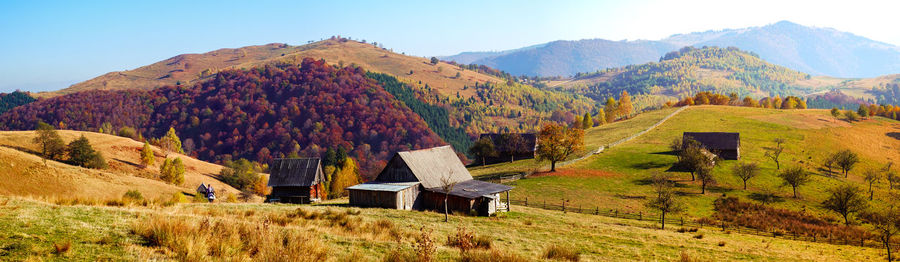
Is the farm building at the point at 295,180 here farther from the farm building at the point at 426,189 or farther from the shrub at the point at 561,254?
the shrub at the point at 561,254

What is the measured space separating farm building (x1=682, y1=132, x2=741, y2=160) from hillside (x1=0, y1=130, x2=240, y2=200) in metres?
76.6

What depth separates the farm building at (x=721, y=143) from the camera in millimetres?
74375

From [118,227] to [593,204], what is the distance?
4745 cm

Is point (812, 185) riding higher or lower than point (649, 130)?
lower

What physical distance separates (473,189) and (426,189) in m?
4.58

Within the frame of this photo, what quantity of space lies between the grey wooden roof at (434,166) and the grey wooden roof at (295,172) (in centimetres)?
1397

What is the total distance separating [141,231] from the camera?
1210 centimetres

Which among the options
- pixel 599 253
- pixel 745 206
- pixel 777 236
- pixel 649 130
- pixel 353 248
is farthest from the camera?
pixel 649 130

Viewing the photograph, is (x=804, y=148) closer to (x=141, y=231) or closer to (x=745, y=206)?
(x=745, y=206)

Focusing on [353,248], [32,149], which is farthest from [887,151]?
[32,149]

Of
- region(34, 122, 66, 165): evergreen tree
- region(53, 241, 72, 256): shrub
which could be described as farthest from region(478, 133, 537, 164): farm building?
region(53, 241, 72, 256): shrub

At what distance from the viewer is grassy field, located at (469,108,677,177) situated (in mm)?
73812

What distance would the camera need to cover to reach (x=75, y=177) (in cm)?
5500

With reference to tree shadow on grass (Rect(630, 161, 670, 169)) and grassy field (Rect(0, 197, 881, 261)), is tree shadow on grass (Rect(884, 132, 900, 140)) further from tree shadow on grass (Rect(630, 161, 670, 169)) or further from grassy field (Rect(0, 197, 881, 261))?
grassy field (Rect(0, 197, 881, 261))
